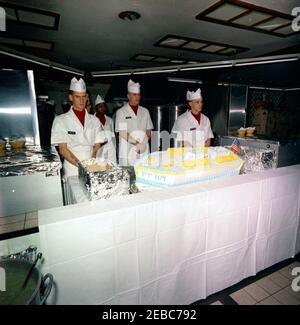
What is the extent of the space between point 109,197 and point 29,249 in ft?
1.64

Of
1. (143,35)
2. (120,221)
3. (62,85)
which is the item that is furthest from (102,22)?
(62,85)

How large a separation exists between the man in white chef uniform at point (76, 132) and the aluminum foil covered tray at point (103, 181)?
1.13 m

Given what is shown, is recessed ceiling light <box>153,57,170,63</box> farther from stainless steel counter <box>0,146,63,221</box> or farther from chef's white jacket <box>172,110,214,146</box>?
stainless steel counter <box>0,146,63,221</box>

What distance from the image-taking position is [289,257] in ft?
6.62

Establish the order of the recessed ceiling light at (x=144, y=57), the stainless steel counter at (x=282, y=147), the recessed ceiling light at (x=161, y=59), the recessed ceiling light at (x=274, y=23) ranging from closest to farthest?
the recessed ceiling light at (x=274, y=23)
the stainless steel counter at (x=282, y=147)
the recessed ceiling light at (x=144, y=57)
the recessed ceiling light at (x=161, y=59)

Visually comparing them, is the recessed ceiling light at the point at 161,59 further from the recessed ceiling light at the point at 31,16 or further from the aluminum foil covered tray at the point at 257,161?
the aluminum foil covered tray at the point at 257,161

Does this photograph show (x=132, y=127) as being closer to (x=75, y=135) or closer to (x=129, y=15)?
(x=75, y=135)

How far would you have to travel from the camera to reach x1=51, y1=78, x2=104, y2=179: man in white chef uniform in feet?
8.37

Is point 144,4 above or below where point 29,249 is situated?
above

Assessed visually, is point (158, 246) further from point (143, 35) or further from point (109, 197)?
point (143, 35)

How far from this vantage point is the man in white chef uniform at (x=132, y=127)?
3.51 metres

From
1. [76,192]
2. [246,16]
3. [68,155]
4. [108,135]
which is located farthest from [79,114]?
[246,16]

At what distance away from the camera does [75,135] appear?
2.70 meters

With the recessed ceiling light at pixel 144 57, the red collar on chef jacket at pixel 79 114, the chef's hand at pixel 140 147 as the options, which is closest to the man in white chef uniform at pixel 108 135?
the chef's hand at pixel 140 147
